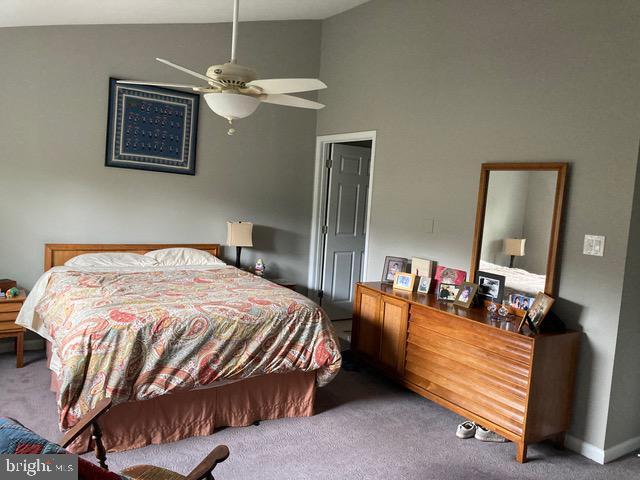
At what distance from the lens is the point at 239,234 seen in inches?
196

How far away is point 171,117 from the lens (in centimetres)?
479

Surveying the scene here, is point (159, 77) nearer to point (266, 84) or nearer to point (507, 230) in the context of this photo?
point (266, 84)

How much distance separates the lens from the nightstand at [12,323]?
379 cm

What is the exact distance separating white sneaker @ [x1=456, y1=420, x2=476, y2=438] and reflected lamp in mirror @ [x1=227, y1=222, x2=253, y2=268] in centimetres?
264

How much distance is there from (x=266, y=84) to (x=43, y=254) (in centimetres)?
284

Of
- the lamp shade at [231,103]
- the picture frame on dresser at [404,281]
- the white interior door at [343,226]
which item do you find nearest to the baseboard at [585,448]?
the picture frame on dresser at [404,281]

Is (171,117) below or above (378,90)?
below

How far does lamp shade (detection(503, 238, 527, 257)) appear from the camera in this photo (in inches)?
133

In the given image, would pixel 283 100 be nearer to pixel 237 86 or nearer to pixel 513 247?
pixel 237 86

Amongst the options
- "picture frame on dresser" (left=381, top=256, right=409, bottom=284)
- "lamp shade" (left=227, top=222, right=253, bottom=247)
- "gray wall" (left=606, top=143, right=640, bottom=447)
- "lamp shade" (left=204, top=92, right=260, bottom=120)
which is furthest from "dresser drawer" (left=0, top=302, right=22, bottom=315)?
"gray wall" (left=606, top=143, right=640, bottom=447)

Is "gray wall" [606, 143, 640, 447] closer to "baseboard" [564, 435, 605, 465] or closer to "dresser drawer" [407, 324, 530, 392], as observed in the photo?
"baseboard" [564, 435, 605, 465]

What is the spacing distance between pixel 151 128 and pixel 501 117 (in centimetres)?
303

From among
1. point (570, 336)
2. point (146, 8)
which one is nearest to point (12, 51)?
point (146, 8)

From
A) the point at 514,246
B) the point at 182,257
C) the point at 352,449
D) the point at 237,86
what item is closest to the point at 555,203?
the point at 514,246
